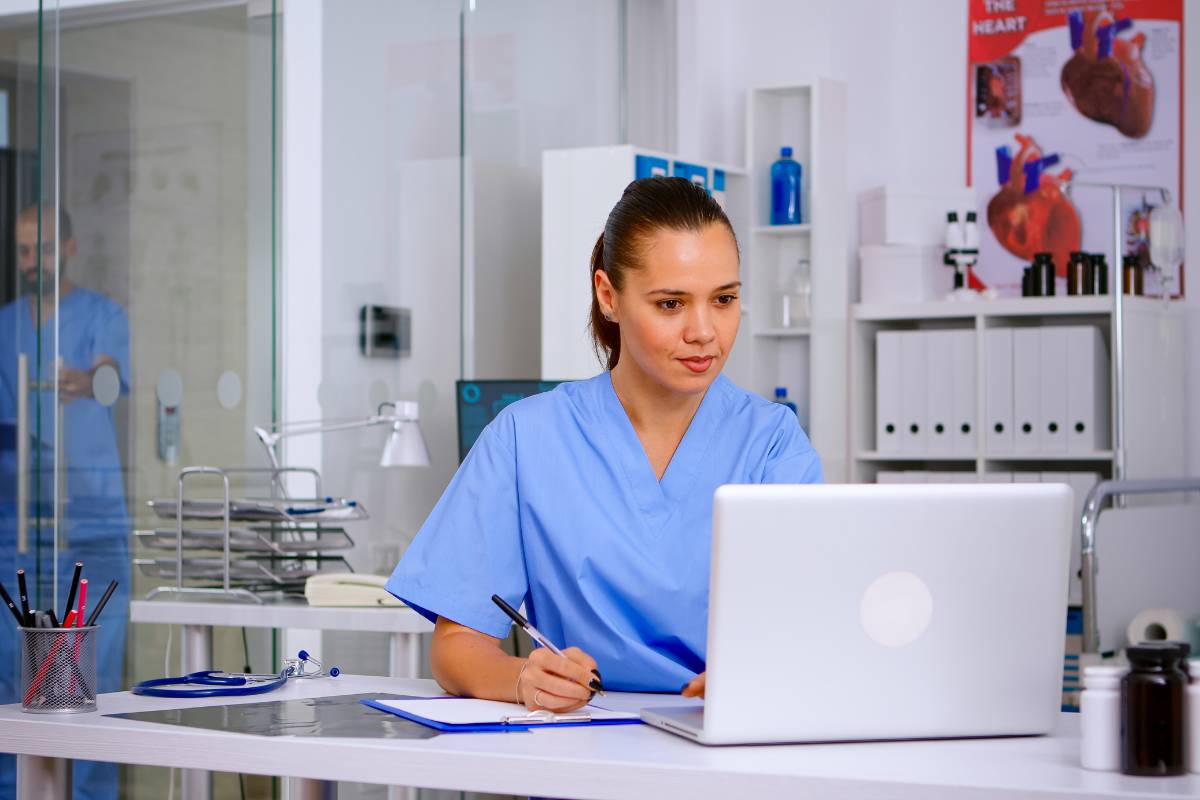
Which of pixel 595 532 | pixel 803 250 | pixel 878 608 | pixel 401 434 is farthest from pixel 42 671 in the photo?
pixel 803 250

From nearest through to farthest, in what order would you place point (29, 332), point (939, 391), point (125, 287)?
1. point (29, 332)
2. point (125, 287)
3. point (939, 391)

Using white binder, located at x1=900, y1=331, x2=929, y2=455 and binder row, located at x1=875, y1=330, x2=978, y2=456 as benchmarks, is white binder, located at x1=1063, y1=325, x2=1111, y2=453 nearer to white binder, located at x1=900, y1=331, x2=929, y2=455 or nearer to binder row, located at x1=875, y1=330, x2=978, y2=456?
binder row, located at x1=875, y1=330, x2=978, y2=456

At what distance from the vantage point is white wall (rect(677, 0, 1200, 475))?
4883 millimetres

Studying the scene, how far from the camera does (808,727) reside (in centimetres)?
133

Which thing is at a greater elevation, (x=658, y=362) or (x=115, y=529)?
(x=658, y=362)

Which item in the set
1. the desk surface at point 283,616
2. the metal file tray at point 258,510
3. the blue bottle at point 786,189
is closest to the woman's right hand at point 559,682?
the desk surface at point 283,616

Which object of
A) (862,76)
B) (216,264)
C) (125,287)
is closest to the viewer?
(125,287)

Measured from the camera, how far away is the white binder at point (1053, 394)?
4.30 m

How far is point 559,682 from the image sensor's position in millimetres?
1509

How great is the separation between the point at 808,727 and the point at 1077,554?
126 inches

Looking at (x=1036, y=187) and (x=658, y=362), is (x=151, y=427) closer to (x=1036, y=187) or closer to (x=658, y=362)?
(x=658, y=362)

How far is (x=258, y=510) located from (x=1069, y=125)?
2936 millimetres

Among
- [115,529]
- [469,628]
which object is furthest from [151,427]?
[469,628]

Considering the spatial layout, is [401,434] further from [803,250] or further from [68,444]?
[803,250]
